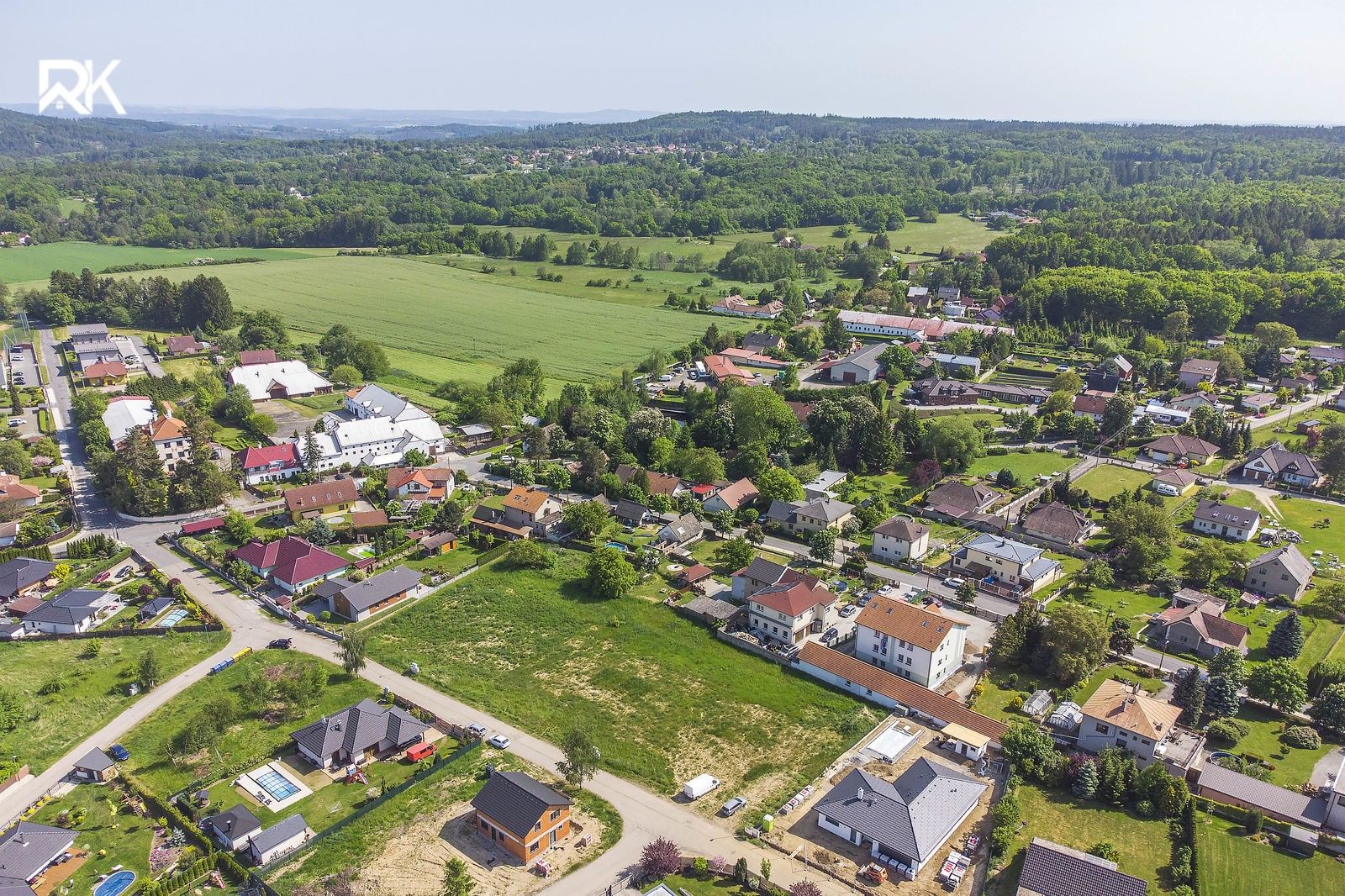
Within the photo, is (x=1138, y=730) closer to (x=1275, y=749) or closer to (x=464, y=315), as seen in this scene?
(x=1275, y=749)

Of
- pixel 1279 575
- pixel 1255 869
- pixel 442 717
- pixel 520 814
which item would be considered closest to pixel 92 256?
pixel 442 717

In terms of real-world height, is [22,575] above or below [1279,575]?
below

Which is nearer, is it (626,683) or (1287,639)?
(626,683)

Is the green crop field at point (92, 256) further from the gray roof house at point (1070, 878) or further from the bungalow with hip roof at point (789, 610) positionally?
the gray roof house at point (1070, 878)

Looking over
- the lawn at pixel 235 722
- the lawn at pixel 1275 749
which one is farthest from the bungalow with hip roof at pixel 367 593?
the lawn at pixel 1275 749

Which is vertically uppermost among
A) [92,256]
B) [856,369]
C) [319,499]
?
[92,256]

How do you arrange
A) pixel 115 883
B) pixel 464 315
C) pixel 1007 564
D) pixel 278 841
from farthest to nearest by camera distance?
1. pixel 464 315
2. pixel 1007 564
3. pixel 278 841
4. pixel 115 883

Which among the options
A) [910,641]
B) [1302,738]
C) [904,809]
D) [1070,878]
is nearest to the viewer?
[1070,878]
